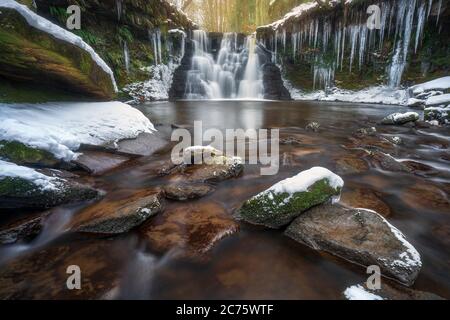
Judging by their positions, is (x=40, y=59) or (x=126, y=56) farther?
(x=126, y=56)

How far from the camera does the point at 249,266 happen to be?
235cm

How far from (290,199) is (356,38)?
2230 centimetres

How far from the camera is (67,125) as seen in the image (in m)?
4.89

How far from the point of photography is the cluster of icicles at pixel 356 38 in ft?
57.5

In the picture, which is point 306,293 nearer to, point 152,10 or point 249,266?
point 249,266

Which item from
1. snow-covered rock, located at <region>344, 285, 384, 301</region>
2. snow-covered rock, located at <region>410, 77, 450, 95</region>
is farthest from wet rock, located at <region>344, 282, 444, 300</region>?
snow-covered rock, located at <region>410, 77, 450, 95</region>

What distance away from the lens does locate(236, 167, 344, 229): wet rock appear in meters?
2.86

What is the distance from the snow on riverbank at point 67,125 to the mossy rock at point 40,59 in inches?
21.0

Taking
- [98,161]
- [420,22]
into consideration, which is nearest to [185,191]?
[98,161]

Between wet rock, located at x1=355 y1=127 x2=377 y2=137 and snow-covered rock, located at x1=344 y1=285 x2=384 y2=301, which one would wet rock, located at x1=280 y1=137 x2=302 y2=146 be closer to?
wet rock, located at x1=355 y1=127 x2=377 y2=137

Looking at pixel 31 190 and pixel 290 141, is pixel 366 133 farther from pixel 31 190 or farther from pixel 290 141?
pixel 31 190

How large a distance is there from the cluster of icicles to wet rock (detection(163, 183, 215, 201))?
20.6m

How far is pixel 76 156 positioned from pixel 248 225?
→ 332cm

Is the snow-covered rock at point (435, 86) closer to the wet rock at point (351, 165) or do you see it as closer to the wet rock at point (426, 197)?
the wet rock at point (351, 165)
